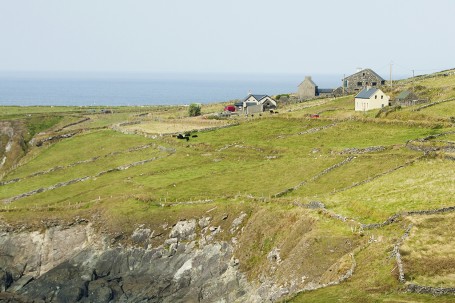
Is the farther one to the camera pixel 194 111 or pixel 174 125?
pixel 194 111

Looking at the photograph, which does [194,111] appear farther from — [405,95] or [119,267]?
[119,267]

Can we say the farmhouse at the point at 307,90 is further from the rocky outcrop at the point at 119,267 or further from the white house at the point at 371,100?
the rocky outcrop at the point at 119,267

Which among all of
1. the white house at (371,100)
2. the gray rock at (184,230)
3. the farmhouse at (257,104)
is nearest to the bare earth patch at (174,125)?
the farmhouse at (257,104)

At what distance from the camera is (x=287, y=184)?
7981cm

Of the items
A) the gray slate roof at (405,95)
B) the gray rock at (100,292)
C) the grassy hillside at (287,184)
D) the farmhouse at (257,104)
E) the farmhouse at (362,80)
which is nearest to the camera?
the grassy hillside at (287,184)

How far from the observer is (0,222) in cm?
8125

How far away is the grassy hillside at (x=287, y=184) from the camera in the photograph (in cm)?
5222

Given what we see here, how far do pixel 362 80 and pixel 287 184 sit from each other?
8762cm

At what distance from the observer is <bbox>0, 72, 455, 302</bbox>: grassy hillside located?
52.2 m

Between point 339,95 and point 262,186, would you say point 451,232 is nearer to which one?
point 262,186

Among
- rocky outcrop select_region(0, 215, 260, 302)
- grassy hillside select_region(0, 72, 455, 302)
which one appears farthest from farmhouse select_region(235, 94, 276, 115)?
rocky outcrop select_region(0, 215, 260, 302)

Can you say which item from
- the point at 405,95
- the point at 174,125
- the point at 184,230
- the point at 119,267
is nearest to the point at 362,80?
the point at 405,95

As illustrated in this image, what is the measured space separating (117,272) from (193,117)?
7434 centimetres

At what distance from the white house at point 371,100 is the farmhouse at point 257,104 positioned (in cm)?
2978
